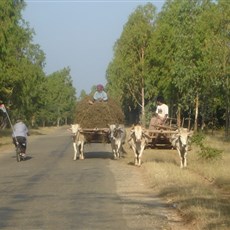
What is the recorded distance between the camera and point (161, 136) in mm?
21141

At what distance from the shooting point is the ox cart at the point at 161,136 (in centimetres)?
2058

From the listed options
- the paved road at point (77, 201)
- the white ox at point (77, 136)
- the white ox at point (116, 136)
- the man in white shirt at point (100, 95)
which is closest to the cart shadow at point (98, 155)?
the white ox at point (116, 136)

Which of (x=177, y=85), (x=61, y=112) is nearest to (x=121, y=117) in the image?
(x=177, y=85)

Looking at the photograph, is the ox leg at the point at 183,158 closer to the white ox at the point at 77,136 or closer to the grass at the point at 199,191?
the grass at the point at 199,191

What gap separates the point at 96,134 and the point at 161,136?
3937 millimetres

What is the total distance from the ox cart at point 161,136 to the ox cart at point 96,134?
2731 mm

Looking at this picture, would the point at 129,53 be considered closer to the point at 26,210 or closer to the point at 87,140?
the point at 87,140

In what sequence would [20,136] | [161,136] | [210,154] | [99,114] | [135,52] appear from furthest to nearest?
[135,52]
[20,136]
[99,114]
[210,154]
[161,136]

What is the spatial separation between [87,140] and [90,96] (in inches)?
78.3

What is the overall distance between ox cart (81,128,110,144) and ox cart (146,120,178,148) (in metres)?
2.73

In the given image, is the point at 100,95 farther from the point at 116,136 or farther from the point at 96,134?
the point at 116,136

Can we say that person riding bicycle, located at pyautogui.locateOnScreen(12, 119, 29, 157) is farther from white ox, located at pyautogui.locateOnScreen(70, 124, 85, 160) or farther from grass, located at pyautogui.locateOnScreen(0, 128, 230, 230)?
grass, located at pyautogui.locateOnScreen(0, 128, 230, 230)

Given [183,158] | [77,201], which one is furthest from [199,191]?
[183,158]

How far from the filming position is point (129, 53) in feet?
218
